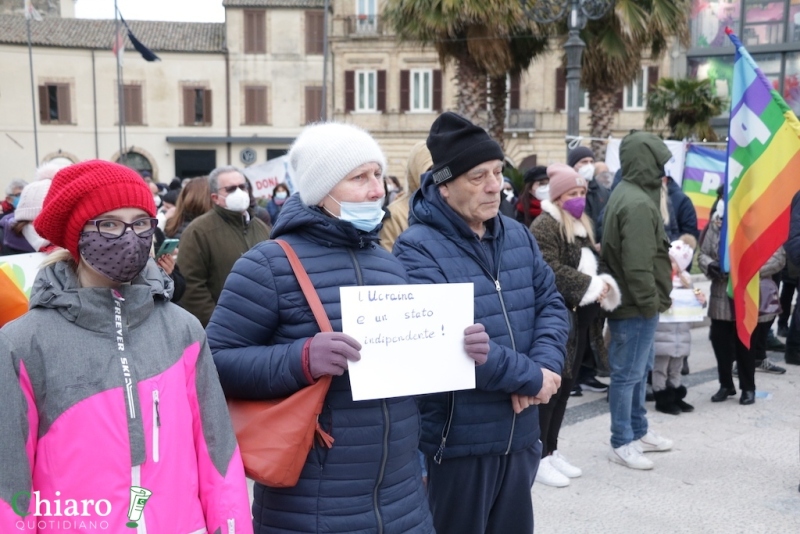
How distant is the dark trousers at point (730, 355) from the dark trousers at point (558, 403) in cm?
224

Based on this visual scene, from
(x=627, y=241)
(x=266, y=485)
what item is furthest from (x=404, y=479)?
(x=627, y=241)

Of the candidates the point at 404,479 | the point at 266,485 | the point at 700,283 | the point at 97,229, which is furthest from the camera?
the point at 700,283

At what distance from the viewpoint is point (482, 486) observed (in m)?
2.98

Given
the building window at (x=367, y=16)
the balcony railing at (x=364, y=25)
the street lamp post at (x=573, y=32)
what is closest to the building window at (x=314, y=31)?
the balcony railing at (x=364, y=25)

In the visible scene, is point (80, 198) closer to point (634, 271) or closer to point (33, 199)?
point (33, 199)

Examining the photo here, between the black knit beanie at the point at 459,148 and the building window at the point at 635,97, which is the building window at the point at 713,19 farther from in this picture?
the black knit beanie at the point at 459,148

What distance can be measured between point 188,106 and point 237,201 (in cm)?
3630

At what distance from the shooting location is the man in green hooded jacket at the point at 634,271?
4891 millimetres

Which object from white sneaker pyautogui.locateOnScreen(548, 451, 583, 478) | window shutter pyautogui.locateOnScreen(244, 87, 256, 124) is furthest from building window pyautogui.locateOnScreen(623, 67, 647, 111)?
white sneaker pyautogui.locateOnScreen(548, 451, 583, 478)

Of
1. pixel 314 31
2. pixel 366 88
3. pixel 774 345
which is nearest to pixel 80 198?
pixel 774 345

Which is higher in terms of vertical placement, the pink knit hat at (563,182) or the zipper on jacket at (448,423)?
the pink knit hat at (563,182)

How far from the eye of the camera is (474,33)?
18188mm

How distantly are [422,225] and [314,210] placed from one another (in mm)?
703

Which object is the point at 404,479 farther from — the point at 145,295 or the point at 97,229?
the point at 97,229
